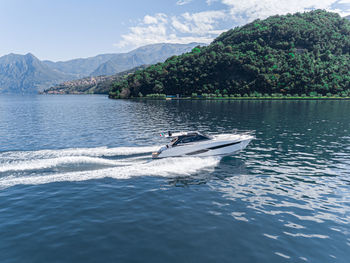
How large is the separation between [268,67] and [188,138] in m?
155

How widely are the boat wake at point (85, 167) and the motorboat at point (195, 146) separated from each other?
569 mm

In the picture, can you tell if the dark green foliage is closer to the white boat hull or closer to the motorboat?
the white boat hull

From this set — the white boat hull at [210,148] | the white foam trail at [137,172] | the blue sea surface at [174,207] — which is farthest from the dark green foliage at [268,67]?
the blue sea surface at [174,207]

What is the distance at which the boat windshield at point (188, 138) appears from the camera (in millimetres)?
20344

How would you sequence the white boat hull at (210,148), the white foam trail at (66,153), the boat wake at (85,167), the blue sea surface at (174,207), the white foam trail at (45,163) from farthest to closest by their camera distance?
the white foam trail at (66,153) < the white boat hull at (210,148) < the white foam trail at (45,163) < the boat wake at (85,167) < the blue sea surface at (174,207)

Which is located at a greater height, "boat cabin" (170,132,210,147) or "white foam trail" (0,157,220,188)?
"boat cabin" (170,132,210,147)

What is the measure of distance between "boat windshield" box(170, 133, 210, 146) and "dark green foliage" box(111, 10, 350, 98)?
127 m

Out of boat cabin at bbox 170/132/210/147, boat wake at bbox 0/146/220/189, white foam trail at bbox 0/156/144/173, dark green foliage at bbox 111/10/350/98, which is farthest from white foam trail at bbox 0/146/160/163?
dark green foliage at bbox 111/10/350/98

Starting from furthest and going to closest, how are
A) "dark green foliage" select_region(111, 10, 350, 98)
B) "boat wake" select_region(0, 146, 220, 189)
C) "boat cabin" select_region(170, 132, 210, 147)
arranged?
"dark green foliage" select_region(111, 10, 350, 98) < "boat cabin" select_region(170, 132, 210, 147) < "boat wake" select_region(0, 146, 220, 189)

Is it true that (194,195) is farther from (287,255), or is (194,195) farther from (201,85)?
(201,85)

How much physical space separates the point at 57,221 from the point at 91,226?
2.07 meters

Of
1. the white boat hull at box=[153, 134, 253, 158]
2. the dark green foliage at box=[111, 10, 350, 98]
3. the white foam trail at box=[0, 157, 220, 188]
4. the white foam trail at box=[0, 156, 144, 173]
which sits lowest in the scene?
the white foam trail at box=[0, 157, 220, 188]

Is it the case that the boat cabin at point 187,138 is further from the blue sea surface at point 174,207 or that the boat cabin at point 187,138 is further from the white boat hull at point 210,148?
the blue sea surface at point 174,207

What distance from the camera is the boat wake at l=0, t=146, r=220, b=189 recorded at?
1668 centimetres
